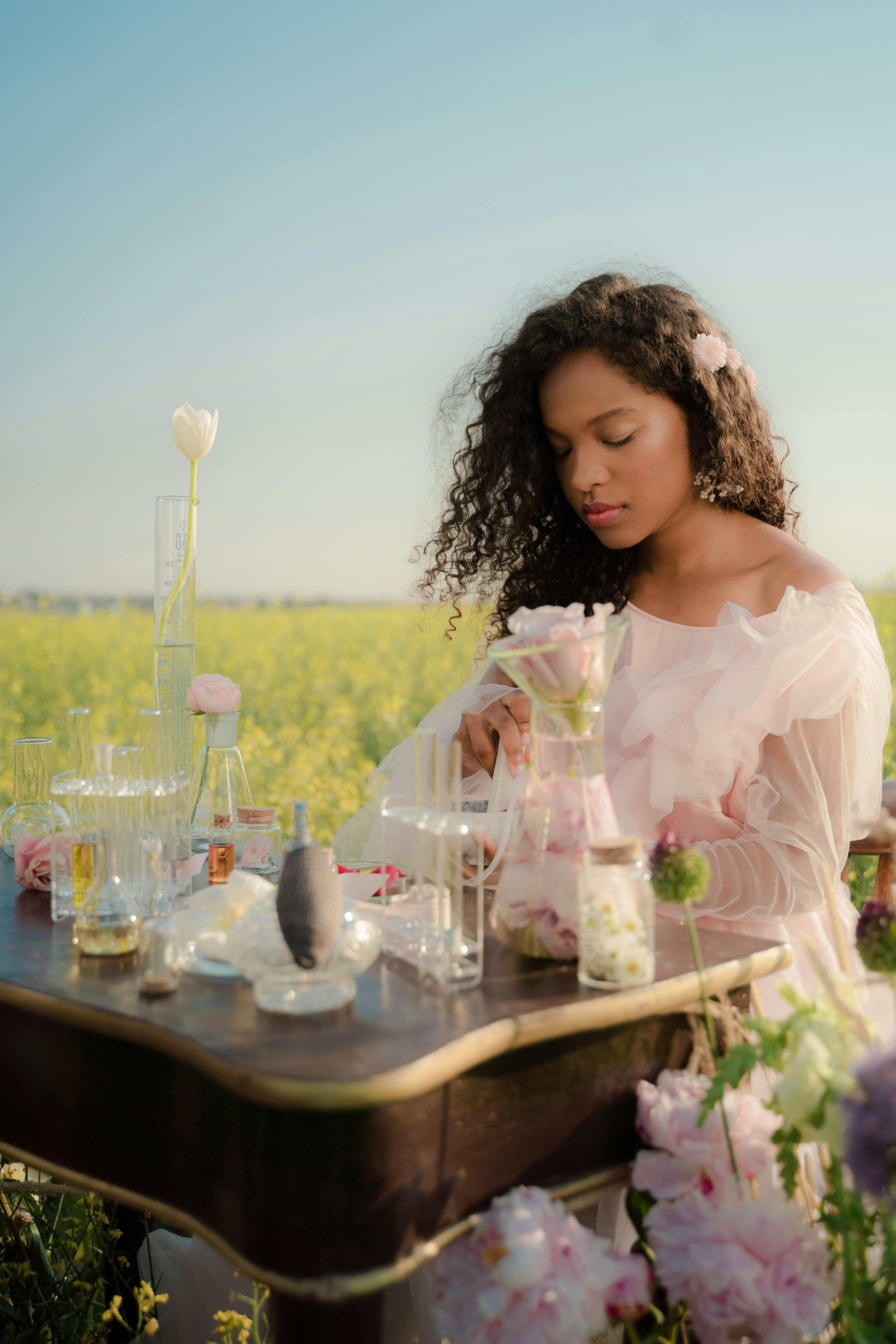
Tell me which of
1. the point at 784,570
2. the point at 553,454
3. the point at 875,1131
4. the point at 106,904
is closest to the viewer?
the point at 875,1131

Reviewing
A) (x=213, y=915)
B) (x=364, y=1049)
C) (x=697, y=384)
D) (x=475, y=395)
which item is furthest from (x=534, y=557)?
(x=364, y=1049)

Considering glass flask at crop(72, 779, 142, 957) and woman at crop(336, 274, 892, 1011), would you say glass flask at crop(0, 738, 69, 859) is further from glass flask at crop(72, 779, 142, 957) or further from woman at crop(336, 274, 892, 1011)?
woman at crop(336, 274, 892, 1011)

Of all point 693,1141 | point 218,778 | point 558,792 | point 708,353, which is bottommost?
point 693,1141

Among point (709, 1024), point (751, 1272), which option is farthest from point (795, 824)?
Answer: point (751, 1272)

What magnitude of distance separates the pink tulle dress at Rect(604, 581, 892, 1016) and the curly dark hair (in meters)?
0.47

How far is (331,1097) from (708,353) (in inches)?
70.7

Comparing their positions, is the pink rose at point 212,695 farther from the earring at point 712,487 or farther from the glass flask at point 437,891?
the earring at point 712,487

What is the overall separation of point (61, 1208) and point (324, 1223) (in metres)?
1.58

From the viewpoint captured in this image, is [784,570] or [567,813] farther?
[784,570]

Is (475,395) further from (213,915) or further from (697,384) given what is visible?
(213,915)

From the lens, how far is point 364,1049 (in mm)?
900

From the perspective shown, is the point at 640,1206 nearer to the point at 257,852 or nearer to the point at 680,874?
the point at 680,874

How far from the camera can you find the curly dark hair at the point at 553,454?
215 centimetres

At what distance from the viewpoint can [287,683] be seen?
10.2 meters
